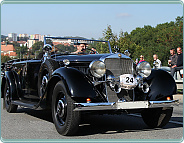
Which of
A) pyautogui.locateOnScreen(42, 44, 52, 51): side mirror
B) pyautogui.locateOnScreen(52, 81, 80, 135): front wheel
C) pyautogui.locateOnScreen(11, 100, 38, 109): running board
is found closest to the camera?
pyautogui.locateOnScreen(52, 81, 80, 135): front wheel

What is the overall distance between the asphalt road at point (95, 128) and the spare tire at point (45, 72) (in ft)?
2.43

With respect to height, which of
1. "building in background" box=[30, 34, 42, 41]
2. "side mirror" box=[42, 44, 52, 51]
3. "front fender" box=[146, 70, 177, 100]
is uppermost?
"building in background" box=[30, 34, 42, 41]

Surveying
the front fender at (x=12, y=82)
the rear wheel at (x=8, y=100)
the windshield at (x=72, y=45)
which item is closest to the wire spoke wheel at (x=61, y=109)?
the windshield at (x=72, y=45)

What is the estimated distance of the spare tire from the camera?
20.3 ft

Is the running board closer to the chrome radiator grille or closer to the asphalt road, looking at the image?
the asphalt road

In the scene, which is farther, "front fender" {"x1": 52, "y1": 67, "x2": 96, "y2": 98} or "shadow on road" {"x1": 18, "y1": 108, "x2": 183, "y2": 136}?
"shadow on road" {"x1": 18, "y1": 108, "x2": 183, "y2": 136}

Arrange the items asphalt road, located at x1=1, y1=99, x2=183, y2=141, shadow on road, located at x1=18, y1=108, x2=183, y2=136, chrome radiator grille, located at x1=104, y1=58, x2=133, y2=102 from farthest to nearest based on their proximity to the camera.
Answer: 1. chrome radiator grille, located at x1=104, y1=58, x2=133, y2=102
2. shadow on road, located at x1=18, y1=108, x2=183, y2=136
3. asphalt road, located at x1=1, y1=99, x2=183, y2=141

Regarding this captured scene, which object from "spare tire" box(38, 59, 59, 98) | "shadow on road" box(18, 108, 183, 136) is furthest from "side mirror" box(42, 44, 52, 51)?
"shadow on road" box(18, 108, 183, 136)

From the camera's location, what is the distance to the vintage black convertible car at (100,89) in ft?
16.6

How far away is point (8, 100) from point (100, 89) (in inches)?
149

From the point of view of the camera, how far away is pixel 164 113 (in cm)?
589

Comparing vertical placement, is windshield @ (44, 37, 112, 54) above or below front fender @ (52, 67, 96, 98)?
above

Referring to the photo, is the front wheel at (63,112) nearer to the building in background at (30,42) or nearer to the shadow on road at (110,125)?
the shadow on road at (110,125)

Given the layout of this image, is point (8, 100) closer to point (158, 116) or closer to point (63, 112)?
point (63, 112)
